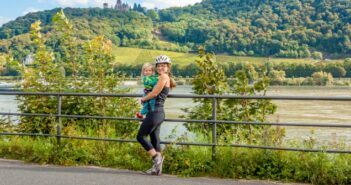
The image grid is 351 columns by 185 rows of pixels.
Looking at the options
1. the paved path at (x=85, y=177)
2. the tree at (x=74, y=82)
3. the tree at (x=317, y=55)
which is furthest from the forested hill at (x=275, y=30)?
the paved path at (x=85, y=177)

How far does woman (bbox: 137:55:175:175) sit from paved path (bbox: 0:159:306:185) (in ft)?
0.84

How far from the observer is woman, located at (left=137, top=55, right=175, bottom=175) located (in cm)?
644

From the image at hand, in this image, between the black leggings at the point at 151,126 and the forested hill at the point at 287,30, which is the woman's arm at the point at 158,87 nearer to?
the black leggings at the point at 151,126

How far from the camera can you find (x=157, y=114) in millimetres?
6523

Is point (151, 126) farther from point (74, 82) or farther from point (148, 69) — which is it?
point (74, 82)

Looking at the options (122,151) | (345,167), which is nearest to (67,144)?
(122,151)

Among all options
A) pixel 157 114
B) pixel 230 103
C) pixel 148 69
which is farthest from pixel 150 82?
pixel 230 103

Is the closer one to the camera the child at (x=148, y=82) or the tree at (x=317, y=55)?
the child at (x=148, y=82)

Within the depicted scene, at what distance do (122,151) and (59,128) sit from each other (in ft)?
3.94

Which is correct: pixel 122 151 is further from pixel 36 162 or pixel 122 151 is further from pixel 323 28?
pixel 323 28

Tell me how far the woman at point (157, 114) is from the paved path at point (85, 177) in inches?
10.0

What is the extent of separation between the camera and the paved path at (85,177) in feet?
20.4

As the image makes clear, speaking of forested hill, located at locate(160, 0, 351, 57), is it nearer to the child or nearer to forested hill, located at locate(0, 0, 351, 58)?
forested hill, located at locate(0, 0, 351, 58)

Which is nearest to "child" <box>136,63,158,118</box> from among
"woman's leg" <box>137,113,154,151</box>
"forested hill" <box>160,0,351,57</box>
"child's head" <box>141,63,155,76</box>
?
"child's head" <box>141,63,155,76</box>
